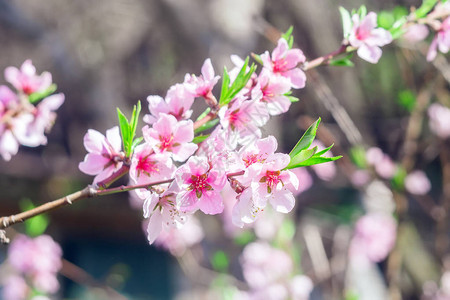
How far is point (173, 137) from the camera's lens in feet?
2.16

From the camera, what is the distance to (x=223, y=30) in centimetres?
238

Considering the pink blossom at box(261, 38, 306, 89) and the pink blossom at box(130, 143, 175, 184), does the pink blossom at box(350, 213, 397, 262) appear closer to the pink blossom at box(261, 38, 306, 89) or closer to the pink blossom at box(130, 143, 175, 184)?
the pink blossom at box(261, 38, 306, 89)

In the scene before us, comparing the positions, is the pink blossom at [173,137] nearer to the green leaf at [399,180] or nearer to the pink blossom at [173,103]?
the pink blossom at [173,103]

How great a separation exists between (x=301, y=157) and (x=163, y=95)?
3.06 metres

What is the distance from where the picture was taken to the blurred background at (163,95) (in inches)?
89.4

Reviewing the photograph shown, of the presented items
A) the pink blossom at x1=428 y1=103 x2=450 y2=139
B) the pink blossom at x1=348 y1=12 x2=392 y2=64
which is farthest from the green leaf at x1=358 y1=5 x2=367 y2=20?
the pink blossom at x1=428 y1=103 x2=450 y2=139

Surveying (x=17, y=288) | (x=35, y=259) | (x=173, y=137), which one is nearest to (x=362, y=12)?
(x=173, y=137)

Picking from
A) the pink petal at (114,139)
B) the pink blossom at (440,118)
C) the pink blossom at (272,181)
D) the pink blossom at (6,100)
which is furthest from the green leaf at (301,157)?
the pink blossom at (440,118)

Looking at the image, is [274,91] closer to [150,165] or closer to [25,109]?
[150,165]

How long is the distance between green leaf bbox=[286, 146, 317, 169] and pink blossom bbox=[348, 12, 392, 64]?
0.29m

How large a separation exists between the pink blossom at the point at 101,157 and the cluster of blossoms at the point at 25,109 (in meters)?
0.19

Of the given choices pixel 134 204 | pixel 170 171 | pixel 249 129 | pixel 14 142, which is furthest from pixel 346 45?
pixel 134 204

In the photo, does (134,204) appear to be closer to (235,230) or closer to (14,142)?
(235,230)

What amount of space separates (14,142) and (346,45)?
0.55 meters
